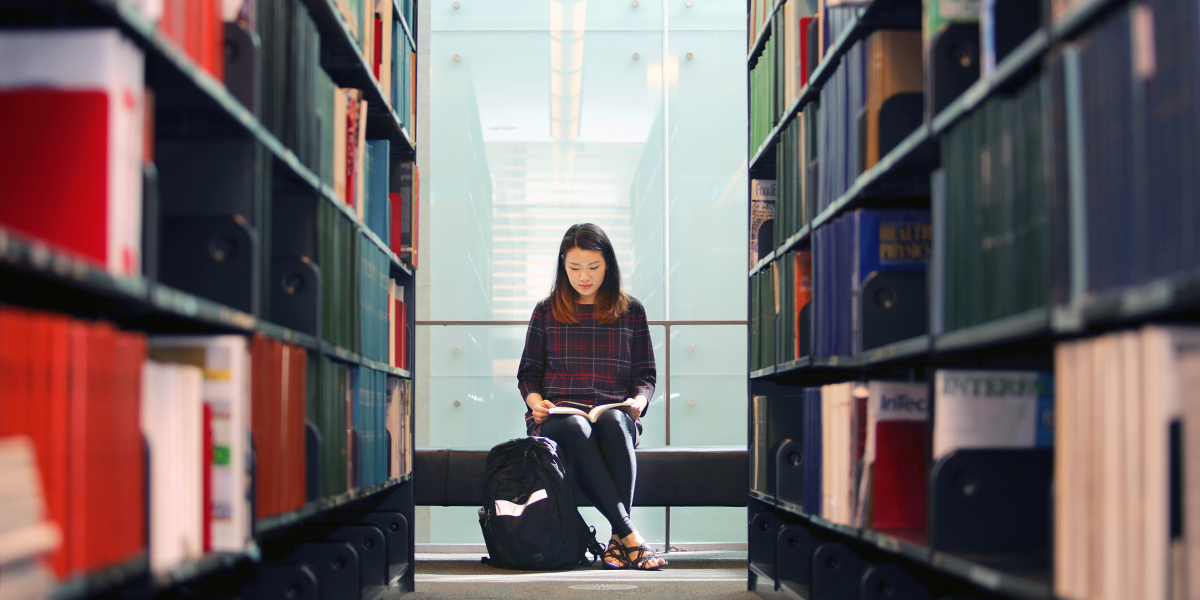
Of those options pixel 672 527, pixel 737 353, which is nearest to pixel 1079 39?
pixel 672 527

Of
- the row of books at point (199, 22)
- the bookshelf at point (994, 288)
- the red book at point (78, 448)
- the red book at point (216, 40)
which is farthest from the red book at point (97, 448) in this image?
the bookshelf at point (994, 288)

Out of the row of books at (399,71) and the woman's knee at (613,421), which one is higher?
the row of books at (399,71)

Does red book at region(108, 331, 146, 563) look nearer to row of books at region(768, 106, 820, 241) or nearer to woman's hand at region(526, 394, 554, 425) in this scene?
row of books at region(768, 106, 820, 241)

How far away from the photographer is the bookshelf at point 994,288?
814 millimetres

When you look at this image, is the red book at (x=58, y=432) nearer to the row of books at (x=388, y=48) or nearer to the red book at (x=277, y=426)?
the red book at (x=277, y=426)

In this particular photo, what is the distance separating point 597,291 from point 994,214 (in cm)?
210

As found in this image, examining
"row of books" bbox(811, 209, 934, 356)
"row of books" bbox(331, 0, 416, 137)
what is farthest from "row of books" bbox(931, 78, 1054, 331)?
"row of books" bbox(331, 0, 416, 137)

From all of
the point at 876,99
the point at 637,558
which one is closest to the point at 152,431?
the point at 876,99

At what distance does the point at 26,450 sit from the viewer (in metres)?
0.75

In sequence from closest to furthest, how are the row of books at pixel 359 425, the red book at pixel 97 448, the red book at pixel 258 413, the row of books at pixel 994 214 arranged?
1. the red book at pixel 97 448
2. the row of books at pixel 994 214
3. the red book at pixel 258 413
4. the row of books at pixel 359 425

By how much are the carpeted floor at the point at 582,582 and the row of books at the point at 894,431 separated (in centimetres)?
42

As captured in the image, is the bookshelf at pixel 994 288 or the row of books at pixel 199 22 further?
the row of books at pixel 199 22

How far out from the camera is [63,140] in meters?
0.89

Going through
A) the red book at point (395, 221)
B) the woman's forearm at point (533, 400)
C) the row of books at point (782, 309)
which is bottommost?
the woman's forearm at point (533, 400)
